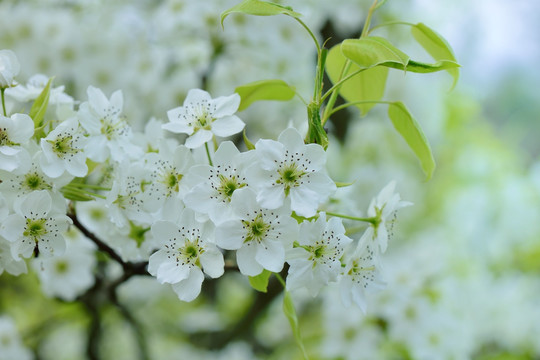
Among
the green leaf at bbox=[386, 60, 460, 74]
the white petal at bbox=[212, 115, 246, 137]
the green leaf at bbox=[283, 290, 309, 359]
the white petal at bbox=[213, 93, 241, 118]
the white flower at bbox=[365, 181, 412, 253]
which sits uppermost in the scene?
the green leaf at bbox=[386, 60, 460, 74]

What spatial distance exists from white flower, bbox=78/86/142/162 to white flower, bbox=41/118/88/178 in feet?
0.06

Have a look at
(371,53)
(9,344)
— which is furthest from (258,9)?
(9,344)

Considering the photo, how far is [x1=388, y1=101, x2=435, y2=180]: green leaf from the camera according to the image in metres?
0.61

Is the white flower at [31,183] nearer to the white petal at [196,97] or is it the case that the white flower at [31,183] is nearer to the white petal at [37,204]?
the white petal at [37,204]

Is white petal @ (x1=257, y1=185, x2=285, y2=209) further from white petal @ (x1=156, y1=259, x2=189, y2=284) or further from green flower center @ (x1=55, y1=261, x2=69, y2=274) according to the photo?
green flower center @ (x1=55, y1=261, x2=69, y2=274)

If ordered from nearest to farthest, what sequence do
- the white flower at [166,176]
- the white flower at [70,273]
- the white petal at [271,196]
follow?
the white petal at [271,196] < the white flower at [166,176] < the white flower at [70,273]

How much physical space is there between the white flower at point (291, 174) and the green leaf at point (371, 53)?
85 mm

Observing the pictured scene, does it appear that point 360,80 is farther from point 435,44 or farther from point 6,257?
point 6,257

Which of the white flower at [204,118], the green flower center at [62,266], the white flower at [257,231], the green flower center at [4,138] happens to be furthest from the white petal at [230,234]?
the green flower center at [62,266]

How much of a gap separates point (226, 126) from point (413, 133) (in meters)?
0.20

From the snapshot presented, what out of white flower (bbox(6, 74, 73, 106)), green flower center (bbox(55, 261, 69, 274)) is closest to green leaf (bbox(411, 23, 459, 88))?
white flower (bbox(6, 74, 73, 106))

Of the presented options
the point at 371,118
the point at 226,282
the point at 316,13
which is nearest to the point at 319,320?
the point at 226,282

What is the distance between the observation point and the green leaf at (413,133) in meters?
0.61

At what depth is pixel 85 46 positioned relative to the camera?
1.62 m
